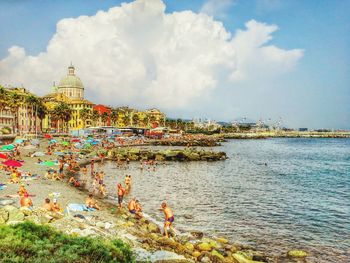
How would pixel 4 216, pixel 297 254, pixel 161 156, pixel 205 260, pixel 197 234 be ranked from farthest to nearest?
1. pixel 161 156
2. pixel 197 234
3. pixel 297 254
4. pixel 205 260
5. pixel 4 216

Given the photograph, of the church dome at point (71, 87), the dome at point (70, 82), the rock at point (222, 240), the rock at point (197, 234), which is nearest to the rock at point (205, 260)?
the rock at point (222, 240)

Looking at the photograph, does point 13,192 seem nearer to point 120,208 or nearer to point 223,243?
point 120,208

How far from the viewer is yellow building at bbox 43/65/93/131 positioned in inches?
5049

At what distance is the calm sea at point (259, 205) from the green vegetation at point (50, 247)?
32.2 feet

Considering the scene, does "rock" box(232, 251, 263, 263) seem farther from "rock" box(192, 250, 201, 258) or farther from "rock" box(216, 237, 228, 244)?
"rock" box(216, 237, 228, 244)

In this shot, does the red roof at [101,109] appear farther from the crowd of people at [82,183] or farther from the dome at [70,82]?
the crowd of people at [82,183]

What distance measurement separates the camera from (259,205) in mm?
27391

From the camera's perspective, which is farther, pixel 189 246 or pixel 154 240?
pixel 189 246

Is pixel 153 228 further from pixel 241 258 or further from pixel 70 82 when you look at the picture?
pixel 70 82

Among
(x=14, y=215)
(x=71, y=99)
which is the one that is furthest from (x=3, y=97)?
(x=71, y=99)

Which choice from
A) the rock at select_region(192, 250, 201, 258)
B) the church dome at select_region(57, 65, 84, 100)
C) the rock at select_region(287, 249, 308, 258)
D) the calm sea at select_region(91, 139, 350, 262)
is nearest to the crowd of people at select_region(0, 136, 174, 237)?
the calm sea at select_region(91, 139, 350, 262)

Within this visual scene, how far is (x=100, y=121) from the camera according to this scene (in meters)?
142

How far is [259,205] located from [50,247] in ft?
67.8

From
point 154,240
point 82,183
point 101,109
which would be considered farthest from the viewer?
point 101,109
